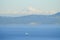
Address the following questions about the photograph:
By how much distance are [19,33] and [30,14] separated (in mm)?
355

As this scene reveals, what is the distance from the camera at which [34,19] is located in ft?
6.59

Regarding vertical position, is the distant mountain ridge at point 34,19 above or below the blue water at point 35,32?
above

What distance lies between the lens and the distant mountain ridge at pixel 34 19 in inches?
79.0

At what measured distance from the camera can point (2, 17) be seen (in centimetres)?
202

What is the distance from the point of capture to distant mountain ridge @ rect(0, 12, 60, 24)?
2.01m

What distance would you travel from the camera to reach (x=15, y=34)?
201cm

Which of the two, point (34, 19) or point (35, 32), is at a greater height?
point (34, 19)

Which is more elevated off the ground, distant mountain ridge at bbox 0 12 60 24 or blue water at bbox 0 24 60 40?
distant mountain ridge at bbox 0 12 60 24

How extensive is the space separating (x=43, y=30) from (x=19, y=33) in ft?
1.28
